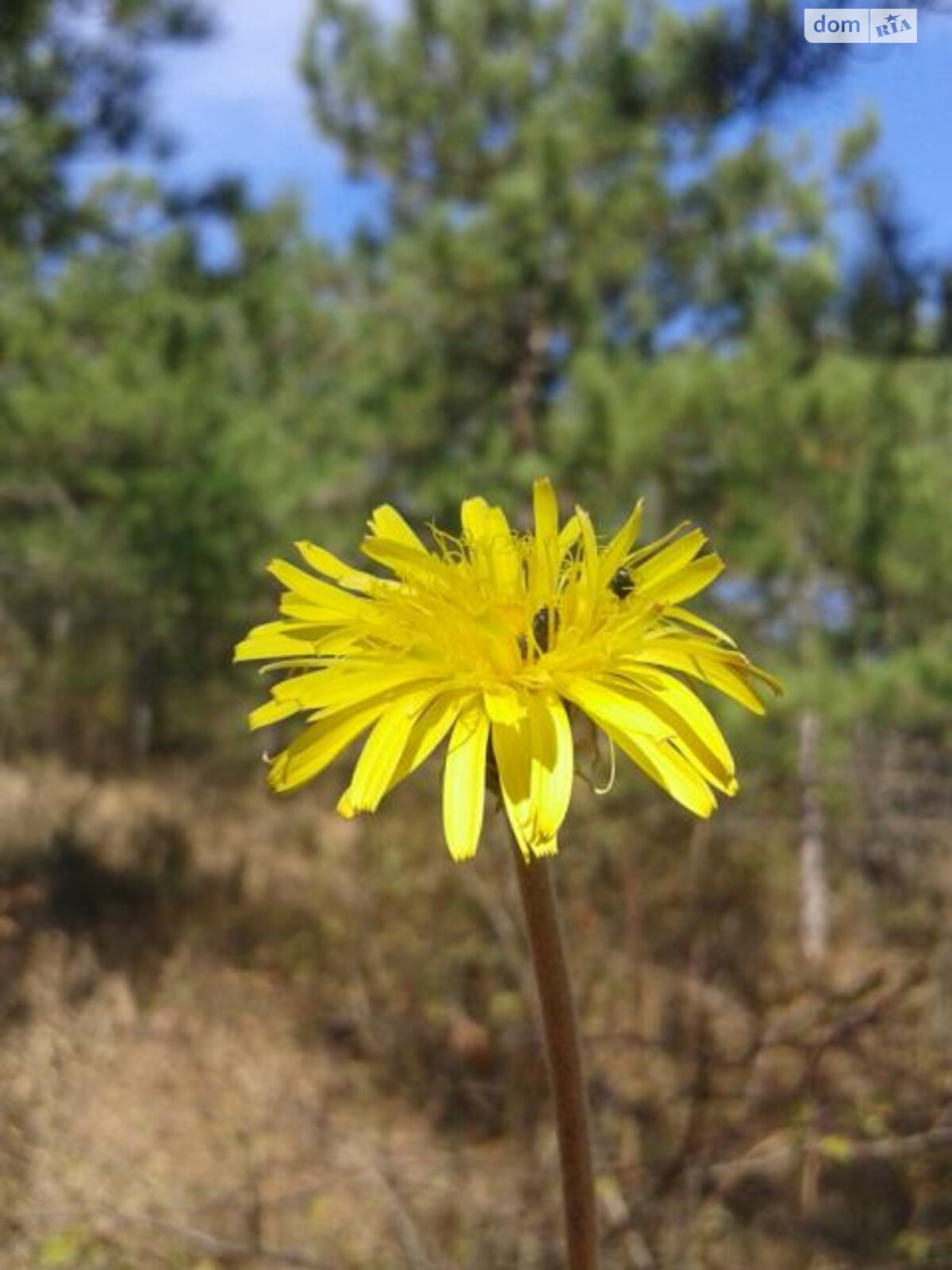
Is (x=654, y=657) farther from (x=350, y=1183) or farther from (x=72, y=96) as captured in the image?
(x=72, y=96)

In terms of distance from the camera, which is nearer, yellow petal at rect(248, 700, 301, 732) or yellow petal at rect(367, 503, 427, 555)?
yellow petal at rect(248, 700, 301, 732)

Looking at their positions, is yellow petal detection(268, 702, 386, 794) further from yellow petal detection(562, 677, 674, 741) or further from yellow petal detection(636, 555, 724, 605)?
yellow petal detection(636, 555, 724, 605)

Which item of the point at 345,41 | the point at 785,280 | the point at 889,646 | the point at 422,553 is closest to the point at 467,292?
the point at 785,280

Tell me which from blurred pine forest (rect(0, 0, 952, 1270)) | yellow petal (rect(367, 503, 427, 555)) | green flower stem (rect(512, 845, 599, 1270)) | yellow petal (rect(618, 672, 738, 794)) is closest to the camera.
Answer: green flower stem (rect(512, 845, 599, 1270))

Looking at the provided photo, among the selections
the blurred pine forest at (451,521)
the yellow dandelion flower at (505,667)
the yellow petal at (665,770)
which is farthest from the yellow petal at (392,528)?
the blurred pine forest at (451,521)

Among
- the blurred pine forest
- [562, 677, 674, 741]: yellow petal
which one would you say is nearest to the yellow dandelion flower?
[562, 677, 674, 741]: yellow petal

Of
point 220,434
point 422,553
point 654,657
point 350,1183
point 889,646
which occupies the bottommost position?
point 350,1183

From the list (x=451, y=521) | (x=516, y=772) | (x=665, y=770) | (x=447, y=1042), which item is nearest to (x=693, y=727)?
(x=665, y=770)
